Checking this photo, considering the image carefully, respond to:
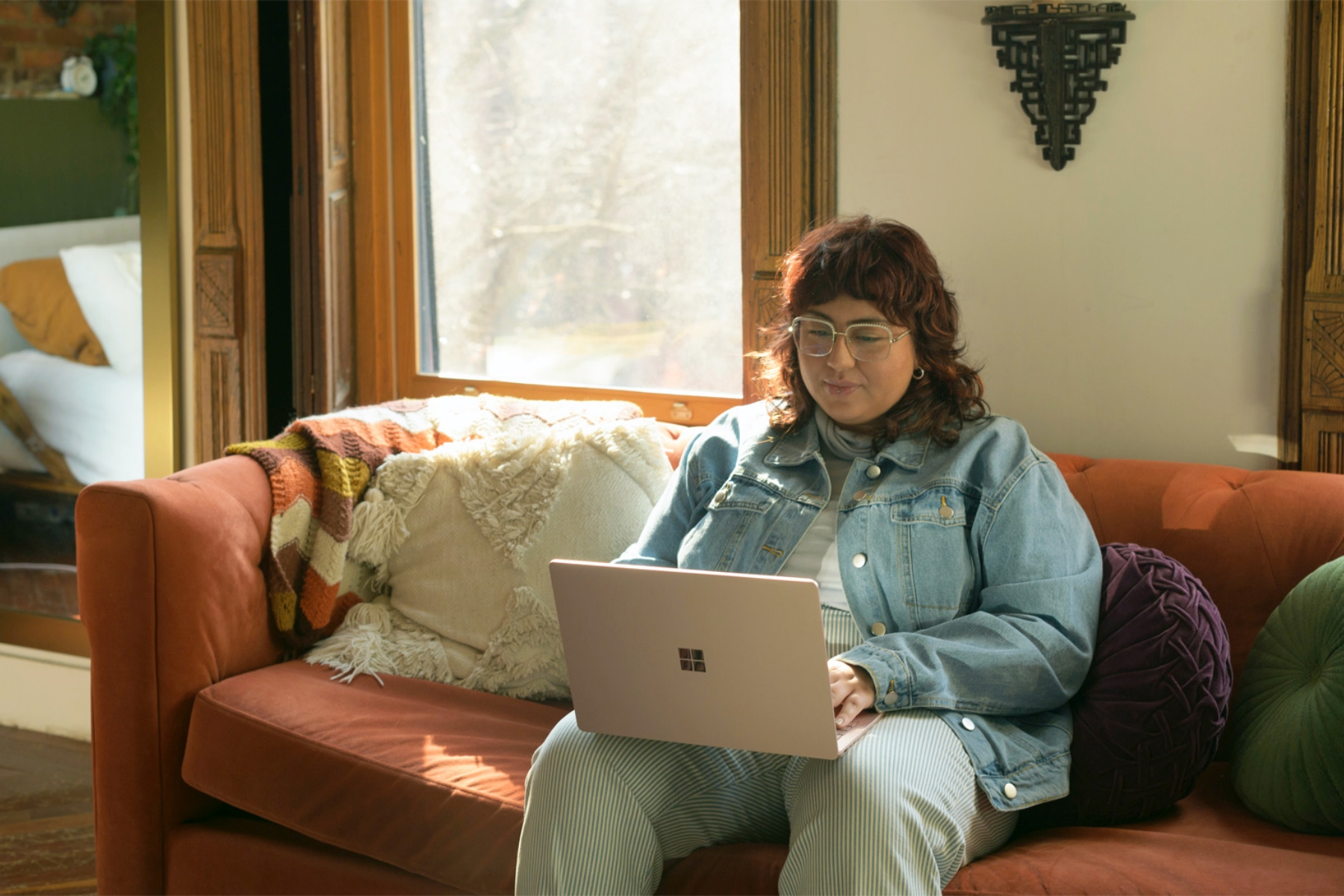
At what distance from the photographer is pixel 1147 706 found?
4.86ft

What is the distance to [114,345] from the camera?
301cm

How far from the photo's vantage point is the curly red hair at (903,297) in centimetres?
171

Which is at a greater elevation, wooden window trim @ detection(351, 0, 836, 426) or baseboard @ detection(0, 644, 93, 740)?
wooden window trim @ detection(351, 0, 836, 426)

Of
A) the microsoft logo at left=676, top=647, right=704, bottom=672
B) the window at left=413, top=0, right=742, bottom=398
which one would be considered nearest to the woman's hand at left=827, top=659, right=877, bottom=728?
the microsoft logo at left=676, top=647, right=704, bottom=672

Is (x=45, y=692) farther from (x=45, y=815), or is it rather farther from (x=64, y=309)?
(x=64, y=309)

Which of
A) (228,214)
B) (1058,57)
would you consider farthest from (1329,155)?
(228,214)

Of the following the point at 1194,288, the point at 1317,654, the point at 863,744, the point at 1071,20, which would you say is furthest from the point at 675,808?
the point at 1071,20

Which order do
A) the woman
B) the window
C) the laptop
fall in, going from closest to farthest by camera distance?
the laptop
the woman
the window

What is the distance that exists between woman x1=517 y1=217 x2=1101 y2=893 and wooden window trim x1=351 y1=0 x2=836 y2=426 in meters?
0.57

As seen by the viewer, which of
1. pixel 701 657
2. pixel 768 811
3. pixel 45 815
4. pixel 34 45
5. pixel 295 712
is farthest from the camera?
pixel 34 45

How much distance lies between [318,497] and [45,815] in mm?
999

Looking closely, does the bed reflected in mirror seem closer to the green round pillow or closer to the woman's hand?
the woman's hand

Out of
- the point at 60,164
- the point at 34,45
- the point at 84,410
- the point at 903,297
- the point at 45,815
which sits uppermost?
the point at 34,45

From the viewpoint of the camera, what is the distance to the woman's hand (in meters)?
1.41
